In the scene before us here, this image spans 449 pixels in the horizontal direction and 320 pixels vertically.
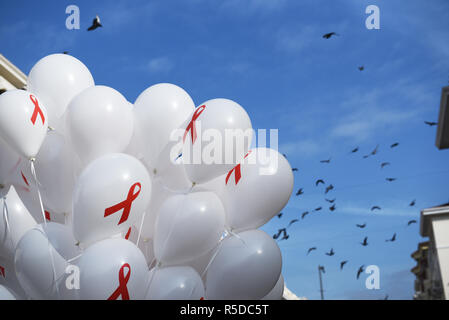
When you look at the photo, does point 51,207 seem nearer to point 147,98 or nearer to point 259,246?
point 147,98

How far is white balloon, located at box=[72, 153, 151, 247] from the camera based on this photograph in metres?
3.15

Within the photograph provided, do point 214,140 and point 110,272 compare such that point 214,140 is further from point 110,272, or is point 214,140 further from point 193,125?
point 110,272

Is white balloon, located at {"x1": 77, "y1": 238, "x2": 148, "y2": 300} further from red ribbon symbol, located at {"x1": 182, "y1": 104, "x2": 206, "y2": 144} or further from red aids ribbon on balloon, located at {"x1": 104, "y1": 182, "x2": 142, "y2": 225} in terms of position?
red ribbon symbol, located at {"x1": 182, "y1": 104, "x2": 206, "y2": 144}

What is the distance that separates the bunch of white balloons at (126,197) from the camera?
3.21m

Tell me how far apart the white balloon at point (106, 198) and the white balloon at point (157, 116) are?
0.40 m

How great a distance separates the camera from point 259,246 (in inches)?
142

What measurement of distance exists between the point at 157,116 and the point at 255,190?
100 cm

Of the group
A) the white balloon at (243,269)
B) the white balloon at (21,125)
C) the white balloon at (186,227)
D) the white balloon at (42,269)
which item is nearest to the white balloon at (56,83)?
the white balloon at (21,125)

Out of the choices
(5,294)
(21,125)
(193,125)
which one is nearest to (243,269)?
(193,125)

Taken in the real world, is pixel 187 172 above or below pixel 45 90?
below

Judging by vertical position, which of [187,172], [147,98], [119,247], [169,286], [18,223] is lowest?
[169,286]

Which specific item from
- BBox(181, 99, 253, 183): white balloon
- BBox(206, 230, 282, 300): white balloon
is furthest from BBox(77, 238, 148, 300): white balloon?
BBox(181, 99, 253, 183): white balloon
